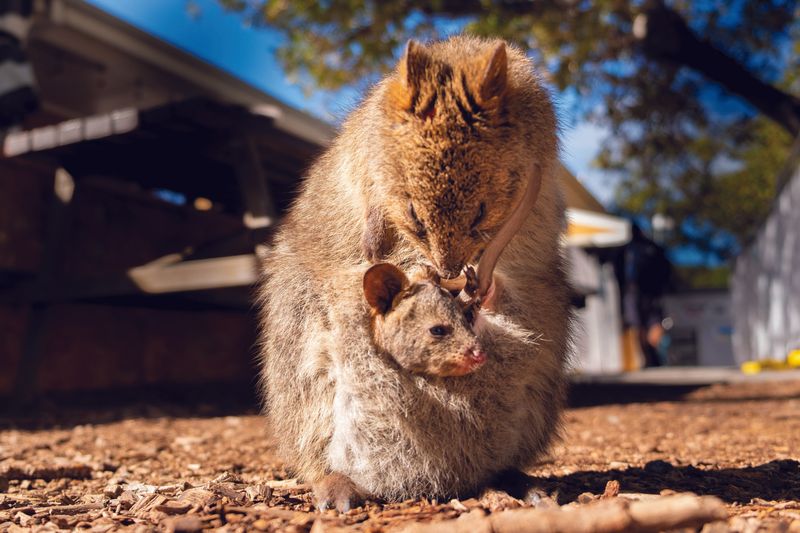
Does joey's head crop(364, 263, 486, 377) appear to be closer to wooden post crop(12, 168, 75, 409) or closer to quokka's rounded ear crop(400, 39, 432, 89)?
quokka's rounded ear crop(400, 39, 432, 89)

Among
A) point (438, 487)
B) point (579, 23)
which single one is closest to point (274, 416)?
point (438, 487)

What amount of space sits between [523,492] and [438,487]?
0.29 m

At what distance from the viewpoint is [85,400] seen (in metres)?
7.56

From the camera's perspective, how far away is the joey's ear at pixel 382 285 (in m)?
2.43

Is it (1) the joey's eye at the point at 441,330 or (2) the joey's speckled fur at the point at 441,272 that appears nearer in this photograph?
(1) the joey's eye at the point at 441,330

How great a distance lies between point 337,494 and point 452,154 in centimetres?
123

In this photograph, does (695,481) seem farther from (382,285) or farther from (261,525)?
(261,525)

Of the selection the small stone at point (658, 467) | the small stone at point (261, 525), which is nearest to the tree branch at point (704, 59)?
the small stone at point (658, 467)

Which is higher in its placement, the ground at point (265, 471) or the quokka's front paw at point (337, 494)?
the quokka's front paw at point (337, 494)

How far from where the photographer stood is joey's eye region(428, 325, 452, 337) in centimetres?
240

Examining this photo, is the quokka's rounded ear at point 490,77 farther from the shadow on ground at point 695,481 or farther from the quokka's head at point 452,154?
the shadow on ground at point 695,481

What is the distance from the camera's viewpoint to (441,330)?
2.40 meters

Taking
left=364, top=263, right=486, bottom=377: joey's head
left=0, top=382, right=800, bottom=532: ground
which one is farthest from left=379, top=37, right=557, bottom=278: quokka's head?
left=0, top=382, right=800, bottom=532: ground

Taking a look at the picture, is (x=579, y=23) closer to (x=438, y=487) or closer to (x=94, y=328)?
(x=94, y=328)
